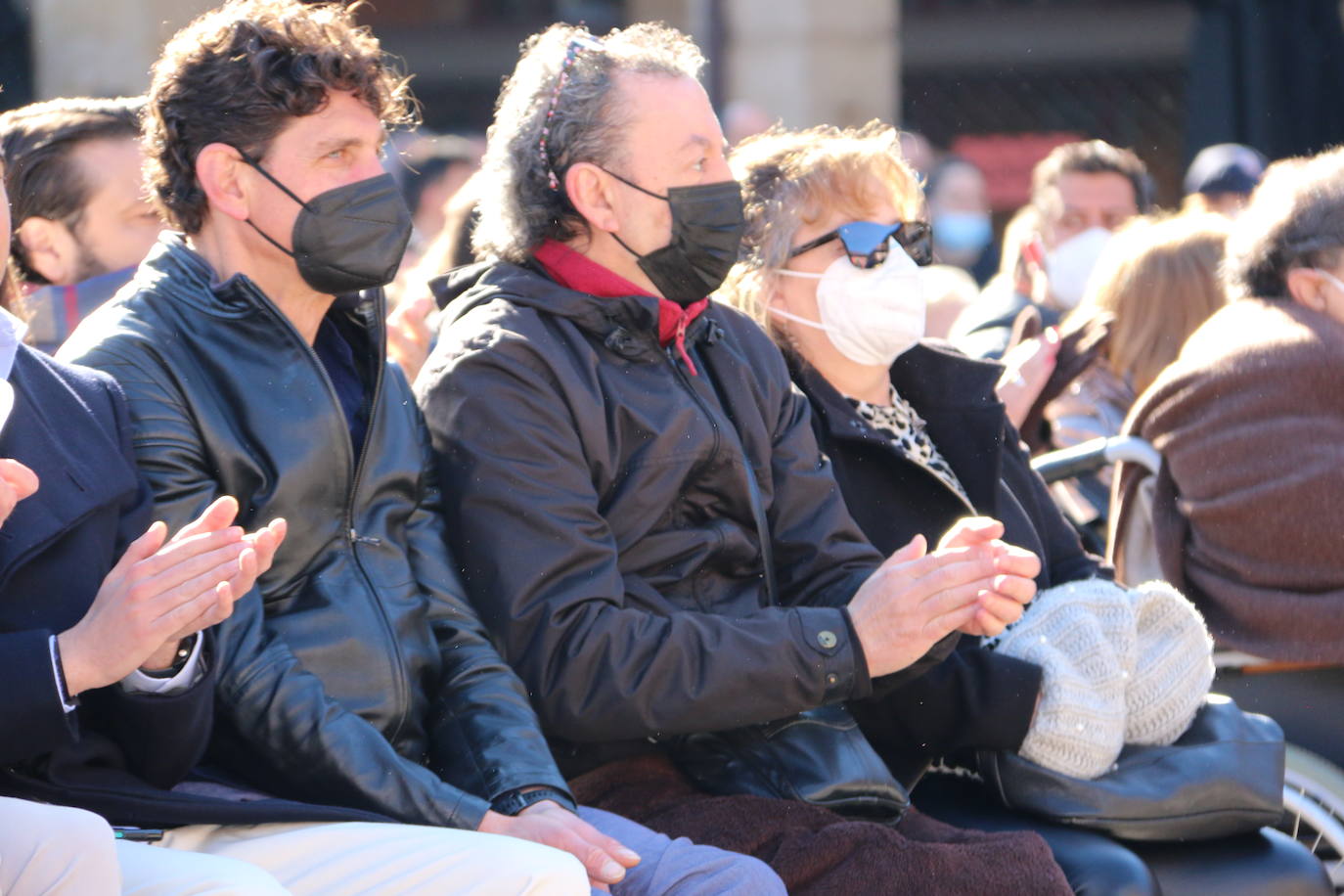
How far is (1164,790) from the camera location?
3.40 meters

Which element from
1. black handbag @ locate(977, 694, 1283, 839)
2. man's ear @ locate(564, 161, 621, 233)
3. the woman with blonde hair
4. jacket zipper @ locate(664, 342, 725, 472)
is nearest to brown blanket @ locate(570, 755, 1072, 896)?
black handbag @ locate(977, 694, 1283, 839)

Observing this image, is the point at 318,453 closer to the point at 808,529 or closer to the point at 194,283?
the point at 194,283

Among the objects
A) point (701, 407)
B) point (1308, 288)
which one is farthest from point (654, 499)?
point (1308, 288)

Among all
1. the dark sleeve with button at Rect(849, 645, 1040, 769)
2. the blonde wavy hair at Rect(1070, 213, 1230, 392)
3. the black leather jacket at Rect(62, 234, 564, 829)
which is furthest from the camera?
the blonde wavy hair at Rect(1070, 213, 1230, 392)

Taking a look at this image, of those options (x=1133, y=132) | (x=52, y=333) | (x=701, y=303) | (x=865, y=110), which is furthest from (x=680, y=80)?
(x=1133, y=132)

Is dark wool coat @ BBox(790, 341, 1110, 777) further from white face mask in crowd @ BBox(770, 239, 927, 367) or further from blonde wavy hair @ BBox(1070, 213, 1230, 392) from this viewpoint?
blonde wavy hair @ BBox(1070, 213, 1230, 392)

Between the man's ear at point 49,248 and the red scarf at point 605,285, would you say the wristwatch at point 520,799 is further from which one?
the man's ear at point 49,248

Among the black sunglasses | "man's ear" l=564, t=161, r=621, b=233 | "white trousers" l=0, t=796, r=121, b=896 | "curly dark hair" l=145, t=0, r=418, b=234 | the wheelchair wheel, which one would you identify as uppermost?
"curly dark hair" l=145, t=0, r=418, b=234

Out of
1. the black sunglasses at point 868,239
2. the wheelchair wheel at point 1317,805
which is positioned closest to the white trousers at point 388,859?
the black sunglasses at point 868,239

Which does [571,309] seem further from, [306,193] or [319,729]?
[319,729]

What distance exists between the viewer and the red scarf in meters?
3.40

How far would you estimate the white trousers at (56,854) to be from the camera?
85.7 inches

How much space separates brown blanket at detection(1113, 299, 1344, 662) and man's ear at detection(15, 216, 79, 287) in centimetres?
253

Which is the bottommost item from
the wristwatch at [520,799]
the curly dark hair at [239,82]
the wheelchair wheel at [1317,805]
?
the wheelchair wheel at [1317,805]
